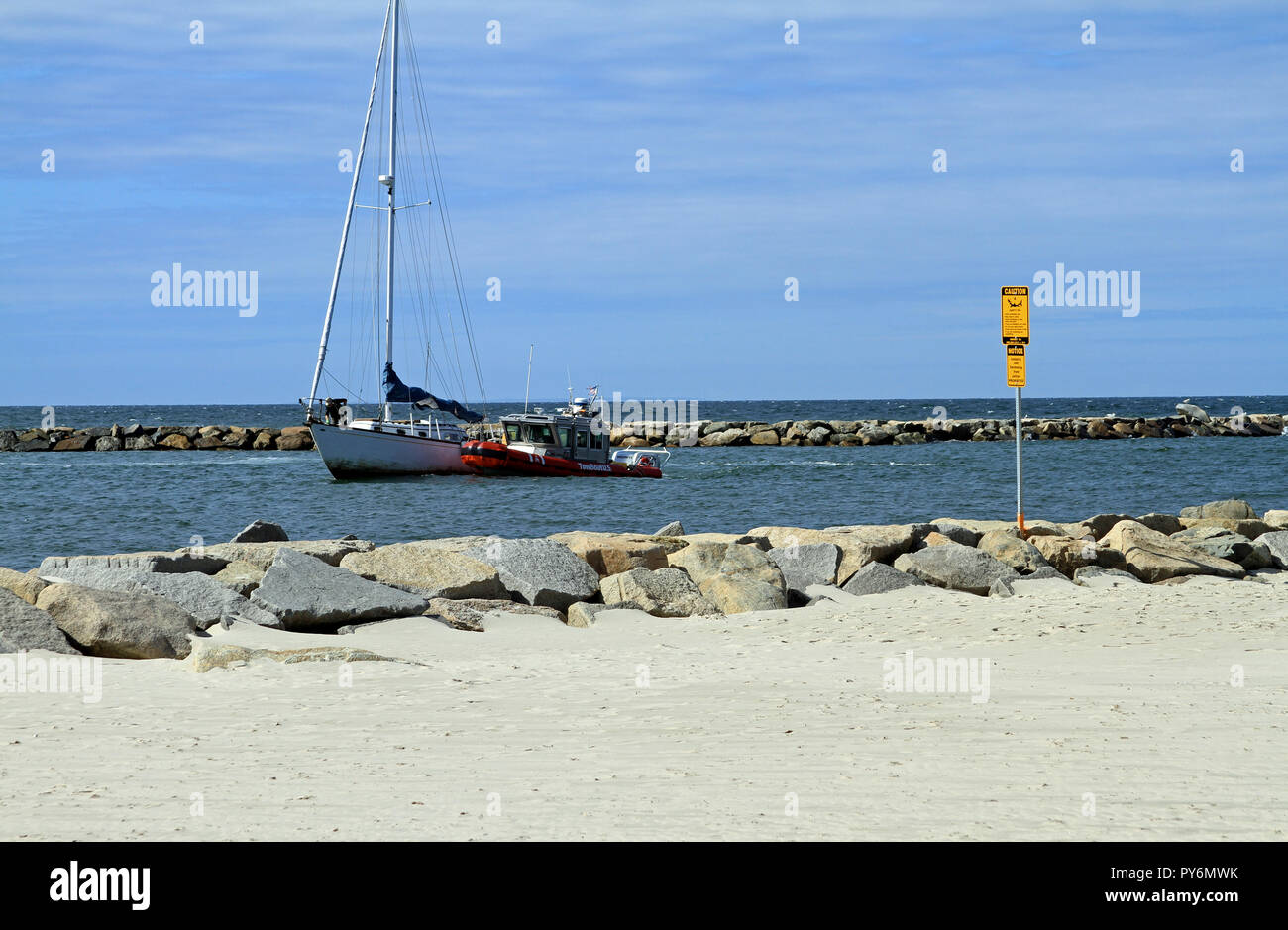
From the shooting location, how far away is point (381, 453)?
39719mm

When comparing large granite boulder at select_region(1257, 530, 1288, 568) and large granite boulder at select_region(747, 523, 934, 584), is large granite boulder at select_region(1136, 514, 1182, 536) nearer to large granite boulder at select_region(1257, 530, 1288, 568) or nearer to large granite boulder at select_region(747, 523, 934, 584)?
large granite boulder at select_region(1257, 530, 1288, 568)

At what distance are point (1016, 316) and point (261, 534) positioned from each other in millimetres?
9885

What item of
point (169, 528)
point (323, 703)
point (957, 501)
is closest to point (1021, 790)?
point (323, 703)

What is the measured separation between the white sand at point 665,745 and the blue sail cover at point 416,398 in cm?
3107

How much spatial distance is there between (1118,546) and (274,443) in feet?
190

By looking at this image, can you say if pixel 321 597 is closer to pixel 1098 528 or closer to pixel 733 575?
A: pixel 733 575

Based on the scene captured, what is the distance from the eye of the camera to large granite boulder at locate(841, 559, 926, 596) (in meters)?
12.1

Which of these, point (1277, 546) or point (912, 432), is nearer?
point (1277, 546)

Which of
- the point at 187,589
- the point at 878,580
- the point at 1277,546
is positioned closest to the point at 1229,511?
the point at 1277,546

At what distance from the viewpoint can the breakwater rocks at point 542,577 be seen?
8.85m

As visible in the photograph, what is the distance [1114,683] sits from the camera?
770 centimetres

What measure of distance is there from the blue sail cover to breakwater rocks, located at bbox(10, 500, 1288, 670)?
25.3 metres

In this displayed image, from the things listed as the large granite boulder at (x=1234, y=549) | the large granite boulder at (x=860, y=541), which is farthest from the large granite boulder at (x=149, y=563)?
the large granite boulder at (x=1234, y=549)

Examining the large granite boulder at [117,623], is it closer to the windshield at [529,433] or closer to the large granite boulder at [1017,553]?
the large granite boulder at [1017,553]
